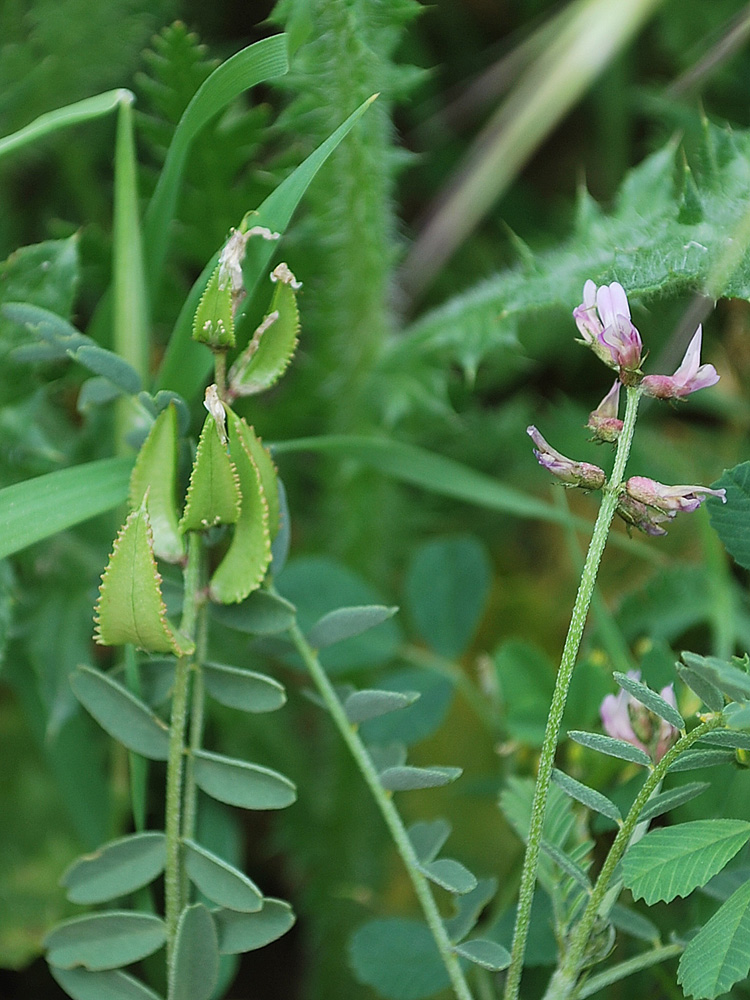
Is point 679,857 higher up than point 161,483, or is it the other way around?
point 161,483

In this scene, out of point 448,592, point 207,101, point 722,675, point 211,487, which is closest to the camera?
point 722,675

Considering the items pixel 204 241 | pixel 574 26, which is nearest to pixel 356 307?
pixel 204 241

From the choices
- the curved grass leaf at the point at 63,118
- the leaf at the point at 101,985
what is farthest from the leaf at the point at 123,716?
the curved grass leaf at the point at 63,118

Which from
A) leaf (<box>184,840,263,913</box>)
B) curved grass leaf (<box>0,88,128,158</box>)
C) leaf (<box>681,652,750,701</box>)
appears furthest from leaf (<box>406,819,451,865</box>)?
curved grass leaf (<box>0,88,128,158</box>)

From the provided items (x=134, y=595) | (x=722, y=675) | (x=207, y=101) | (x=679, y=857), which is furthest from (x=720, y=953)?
(x=207, y=101)

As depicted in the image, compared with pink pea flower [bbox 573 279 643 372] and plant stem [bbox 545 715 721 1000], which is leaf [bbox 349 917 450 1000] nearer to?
plant stem [bbox 545 715 721 1000]

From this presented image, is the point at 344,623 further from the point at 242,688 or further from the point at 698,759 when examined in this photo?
the point at 698,759
